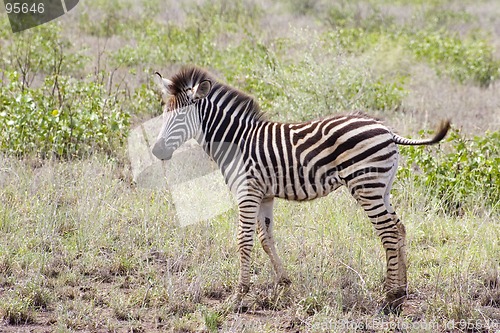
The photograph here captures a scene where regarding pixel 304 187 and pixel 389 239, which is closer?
pixel 389 239

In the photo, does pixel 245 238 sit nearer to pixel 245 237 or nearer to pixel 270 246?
pixel 245 237

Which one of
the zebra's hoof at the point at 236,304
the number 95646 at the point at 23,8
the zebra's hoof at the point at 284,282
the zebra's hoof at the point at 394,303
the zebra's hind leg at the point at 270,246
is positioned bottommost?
the zebra's hoof at the point at 394,303

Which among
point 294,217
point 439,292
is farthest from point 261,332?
point 294,217

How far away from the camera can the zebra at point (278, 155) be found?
5.41 meters

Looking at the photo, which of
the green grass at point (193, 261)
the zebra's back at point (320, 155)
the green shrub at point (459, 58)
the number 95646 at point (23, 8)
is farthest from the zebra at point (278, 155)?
the number 95646 at point (23, 8)

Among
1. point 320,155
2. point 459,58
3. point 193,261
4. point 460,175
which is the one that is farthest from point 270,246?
point 459,58

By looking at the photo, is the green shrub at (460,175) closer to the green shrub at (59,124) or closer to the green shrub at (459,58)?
the green shrub at (59,124)

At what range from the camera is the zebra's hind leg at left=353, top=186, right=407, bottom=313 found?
17.7 ft

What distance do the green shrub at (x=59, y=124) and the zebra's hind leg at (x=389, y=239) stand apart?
4.04 meters

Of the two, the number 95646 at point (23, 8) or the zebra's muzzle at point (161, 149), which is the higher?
the number 95646 at point (23, 8)

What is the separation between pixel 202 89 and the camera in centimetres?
577

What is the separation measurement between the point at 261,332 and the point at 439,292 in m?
1.65

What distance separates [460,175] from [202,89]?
344 centimetres

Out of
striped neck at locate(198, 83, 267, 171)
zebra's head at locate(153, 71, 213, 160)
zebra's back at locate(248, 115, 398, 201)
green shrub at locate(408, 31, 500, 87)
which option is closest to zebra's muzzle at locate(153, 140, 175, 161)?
zebra's head at locate(153, 71, 213, 160)
